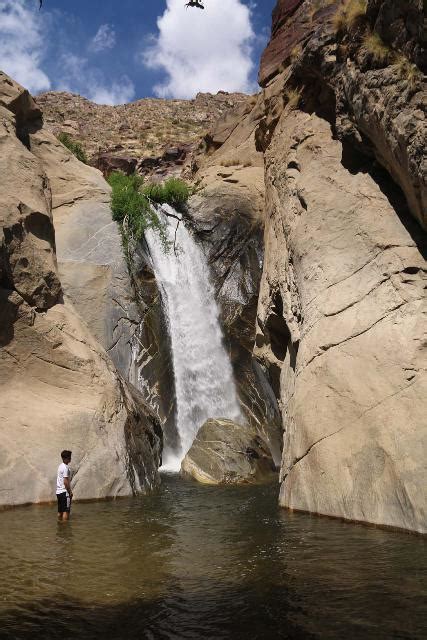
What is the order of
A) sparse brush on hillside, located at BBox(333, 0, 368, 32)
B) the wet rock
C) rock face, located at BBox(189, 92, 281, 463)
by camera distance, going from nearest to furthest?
sparse brush on hillside, located at BBox(333, 0, 368, 32) → rock face, located at BBox(189, 92, 281, 463) → the wet rock

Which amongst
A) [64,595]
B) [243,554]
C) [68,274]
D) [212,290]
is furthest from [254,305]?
[64,595]

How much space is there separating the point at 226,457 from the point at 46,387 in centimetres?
540

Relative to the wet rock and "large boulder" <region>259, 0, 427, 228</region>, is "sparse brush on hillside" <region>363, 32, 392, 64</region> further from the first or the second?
the wet rock

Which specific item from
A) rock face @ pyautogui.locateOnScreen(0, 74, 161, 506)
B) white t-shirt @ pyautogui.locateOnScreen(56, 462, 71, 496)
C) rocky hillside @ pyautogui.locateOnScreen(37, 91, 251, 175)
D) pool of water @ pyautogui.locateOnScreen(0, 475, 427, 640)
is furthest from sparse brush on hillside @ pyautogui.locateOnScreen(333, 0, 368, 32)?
rocky hillside @ pyautogui.locateOnScreen(37, 91, 251, 175)

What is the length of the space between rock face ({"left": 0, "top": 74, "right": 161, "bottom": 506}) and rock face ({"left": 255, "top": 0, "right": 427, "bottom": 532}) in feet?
12.7

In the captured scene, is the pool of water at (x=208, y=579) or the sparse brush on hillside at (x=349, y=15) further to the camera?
the sparse brush on hillside at (x=349, y=15)

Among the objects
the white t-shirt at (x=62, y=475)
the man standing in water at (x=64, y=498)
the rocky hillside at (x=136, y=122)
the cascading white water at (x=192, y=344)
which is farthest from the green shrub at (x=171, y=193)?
the rocky hillside at (x=136, y=122)

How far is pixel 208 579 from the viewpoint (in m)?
6.52

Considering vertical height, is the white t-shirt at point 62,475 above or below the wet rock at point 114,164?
below

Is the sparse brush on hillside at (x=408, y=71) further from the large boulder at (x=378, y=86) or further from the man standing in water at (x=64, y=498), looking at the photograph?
the man standing in water at (x=64, y=498)

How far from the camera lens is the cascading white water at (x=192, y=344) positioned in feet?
67.5

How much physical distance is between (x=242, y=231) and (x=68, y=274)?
298 inches

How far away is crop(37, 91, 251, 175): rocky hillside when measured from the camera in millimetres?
58906

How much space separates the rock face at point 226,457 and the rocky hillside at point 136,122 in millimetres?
39579
